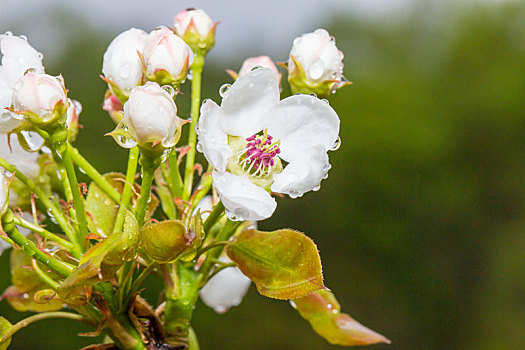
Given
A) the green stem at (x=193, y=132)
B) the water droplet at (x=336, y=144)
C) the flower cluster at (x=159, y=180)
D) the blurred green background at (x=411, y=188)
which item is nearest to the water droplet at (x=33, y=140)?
the flower cluster at (x=159, y=180)

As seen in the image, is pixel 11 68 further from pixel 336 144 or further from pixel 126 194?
pixel 336 144

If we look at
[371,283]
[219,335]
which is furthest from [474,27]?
[219,335]

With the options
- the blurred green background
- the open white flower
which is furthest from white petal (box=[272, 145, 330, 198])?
the blurred green background

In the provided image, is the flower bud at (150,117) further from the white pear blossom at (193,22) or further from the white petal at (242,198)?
the white pear blossom at (193,22)

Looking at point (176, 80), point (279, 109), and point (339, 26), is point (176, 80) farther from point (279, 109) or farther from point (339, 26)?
point (339, 26)

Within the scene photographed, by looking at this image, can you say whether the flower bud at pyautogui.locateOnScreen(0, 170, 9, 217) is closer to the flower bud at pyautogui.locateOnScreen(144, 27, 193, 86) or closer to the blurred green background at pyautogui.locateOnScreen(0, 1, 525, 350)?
the flower bud at pyautogui.locateOnScreen(144, 27, 193, 86)

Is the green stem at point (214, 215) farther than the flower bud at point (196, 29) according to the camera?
No

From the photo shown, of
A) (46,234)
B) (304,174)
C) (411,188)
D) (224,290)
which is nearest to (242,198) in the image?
(304,174)
